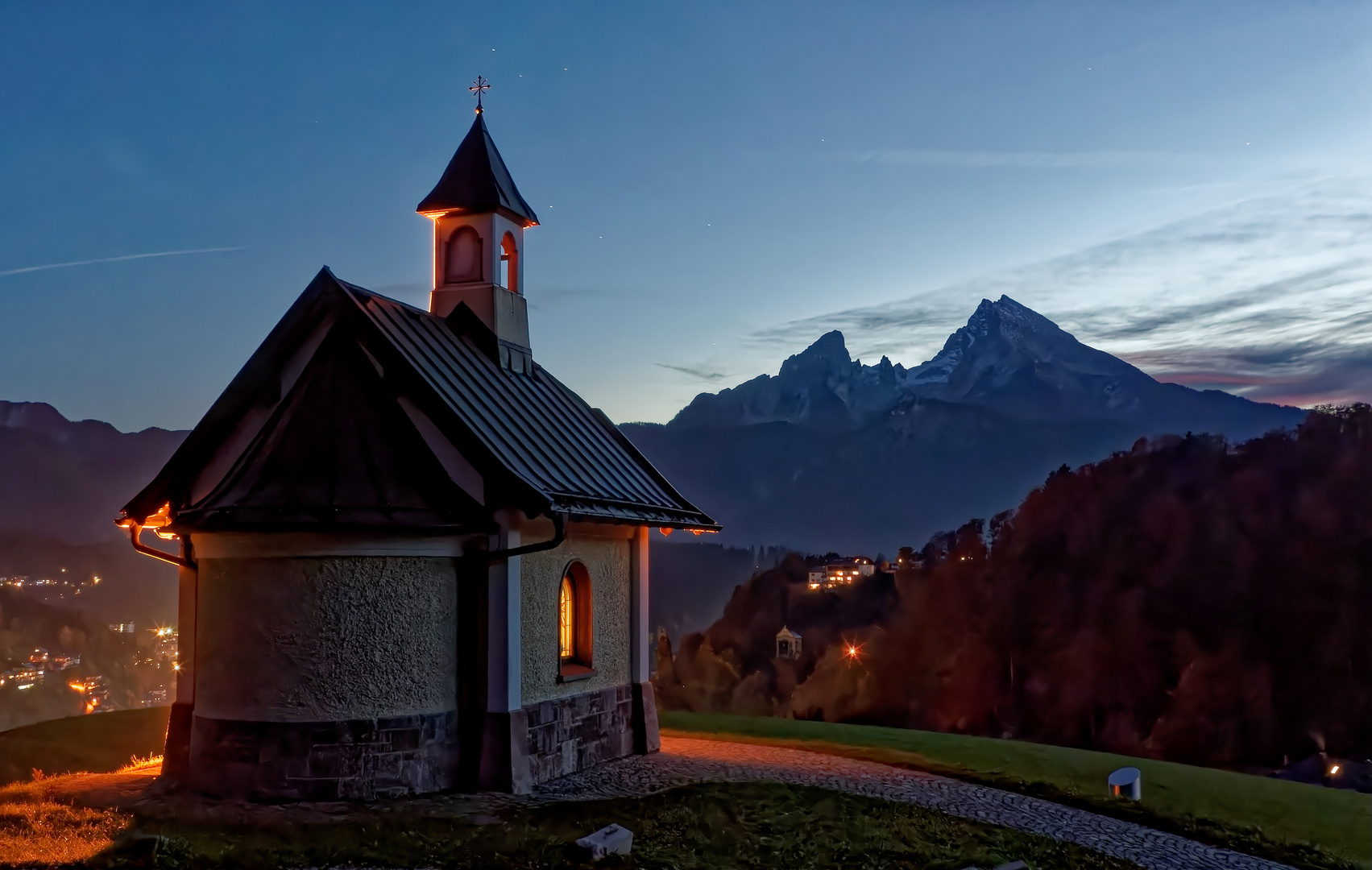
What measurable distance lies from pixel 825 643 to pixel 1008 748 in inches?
1073

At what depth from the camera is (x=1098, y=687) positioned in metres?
31.1

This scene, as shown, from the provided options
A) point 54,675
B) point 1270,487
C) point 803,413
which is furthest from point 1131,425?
point 54,675

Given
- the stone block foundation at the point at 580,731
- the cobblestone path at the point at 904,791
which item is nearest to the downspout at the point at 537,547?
the stone block foundation at the point at 580,731

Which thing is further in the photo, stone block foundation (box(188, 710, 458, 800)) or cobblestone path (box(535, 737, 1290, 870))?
cobblestone path (box(535, 737, 1290, 870))

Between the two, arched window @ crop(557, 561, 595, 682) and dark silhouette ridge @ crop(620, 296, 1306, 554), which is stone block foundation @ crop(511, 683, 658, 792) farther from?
dark silhouette ridge @ crop(620, 296, 1306, 554)

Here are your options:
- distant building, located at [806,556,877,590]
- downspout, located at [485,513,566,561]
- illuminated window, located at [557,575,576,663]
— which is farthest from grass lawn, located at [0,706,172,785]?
distant building, located at [806,556,877,590]

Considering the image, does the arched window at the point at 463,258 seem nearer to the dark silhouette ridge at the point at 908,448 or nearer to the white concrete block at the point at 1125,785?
the white concrete block at the point at 1125,785

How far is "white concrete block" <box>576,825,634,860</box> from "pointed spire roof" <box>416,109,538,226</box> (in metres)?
10.7

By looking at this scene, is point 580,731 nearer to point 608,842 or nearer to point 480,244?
point 608,842

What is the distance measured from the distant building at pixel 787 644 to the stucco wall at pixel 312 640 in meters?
35.0

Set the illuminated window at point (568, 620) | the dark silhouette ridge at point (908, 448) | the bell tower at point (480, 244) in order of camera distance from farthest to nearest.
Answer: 1. the dark silhouette ridge at point (908, 448)
2. the bell tower at point (480, 244)
3. the illuminated window at point (568, 620)

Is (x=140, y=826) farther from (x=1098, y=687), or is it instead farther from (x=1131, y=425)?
(x=1131, y=425)

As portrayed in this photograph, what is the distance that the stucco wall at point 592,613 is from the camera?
13648 mm

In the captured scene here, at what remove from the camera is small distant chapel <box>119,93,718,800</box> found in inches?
480
